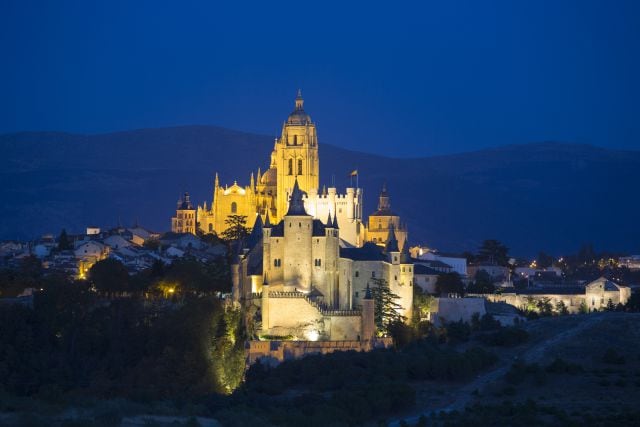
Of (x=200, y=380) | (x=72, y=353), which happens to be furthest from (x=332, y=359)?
(x=72, y=353)

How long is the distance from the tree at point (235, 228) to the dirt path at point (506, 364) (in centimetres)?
3695

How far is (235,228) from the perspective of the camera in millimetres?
123875

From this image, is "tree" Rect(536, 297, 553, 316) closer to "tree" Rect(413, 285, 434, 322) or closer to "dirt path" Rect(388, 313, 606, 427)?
"tree" Rect(413, 285, 434, 322)

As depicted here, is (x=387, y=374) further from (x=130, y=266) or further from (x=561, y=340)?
(x=130, y=266)

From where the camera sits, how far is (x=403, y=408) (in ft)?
233

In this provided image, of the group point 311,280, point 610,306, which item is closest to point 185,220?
point 610,306

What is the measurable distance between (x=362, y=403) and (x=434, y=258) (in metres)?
54.1

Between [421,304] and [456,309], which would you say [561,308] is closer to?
[456,309]

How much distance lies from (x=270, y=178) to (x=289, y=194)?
11.4 meters

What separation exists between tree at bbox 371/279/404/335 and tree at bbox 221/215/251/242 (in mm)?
32250

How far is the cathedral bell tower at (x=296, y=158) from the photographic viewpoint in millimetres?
117750

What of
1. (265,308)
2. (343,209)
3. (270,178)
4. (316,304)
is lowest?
(265,308)

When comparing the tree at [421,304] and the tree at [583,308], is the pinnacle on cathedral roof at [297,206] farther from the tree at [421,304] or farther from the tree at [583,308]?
the tree at [583,308]

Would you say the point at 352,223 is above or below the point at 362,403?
above
